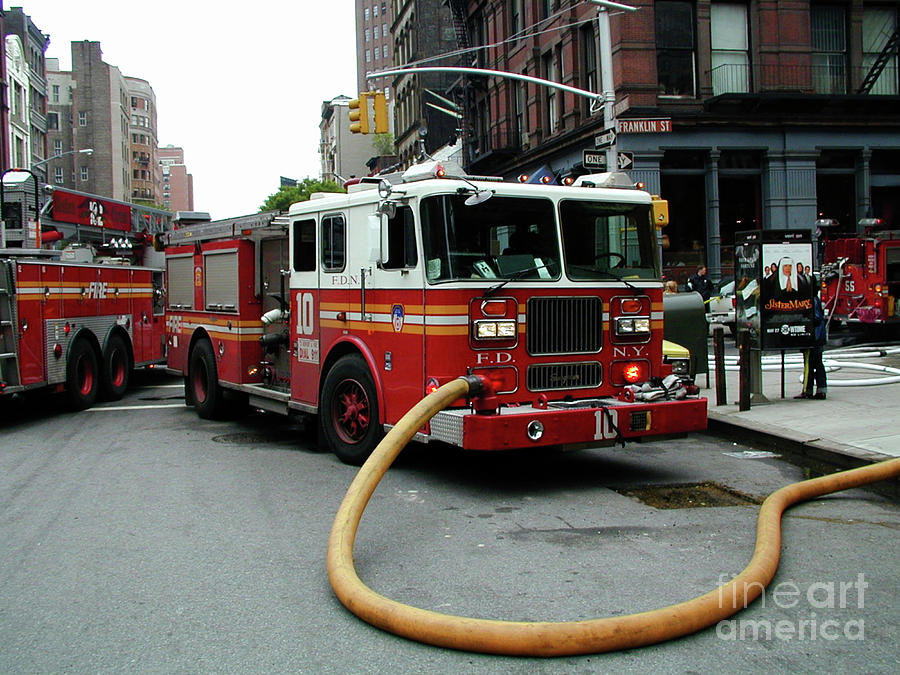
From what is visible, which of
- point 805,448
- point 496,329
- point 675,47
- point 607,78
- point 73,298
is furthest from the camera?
point 675,47

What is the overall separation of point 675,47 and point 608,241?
784 inches

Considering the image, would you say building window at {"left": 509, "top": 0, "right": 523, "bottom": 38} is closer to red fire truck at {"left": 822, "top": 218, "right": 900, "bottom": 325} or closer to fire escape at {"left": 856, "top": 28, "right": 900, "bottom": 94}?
fire escape at {"left": 856, "top": 28, "right": 900, "bottom": 94}

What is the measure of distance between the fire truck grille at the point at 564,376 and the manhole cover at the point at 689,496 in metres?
1.02

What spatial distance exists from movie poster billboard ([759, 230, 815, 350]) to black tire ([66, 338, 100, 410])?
31.9ft

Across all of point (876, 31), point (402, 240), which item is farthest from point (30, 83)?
point (402, 240)

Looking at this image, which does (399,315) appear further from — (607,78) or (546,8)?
(546,8)

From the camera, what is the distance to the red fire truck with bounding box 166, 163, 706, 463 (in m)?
7.40

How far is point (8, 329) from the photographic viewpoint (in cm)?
1180

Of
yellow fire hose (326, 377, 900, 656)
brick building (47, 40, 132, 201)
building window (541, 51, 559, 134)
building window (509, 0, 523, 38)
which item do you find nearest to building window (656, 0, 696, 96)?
building window (541, 51, 559, 134)

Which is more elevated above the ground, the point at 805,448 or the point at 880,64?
the point at 880,64

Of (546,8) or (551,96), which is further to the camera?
(551,96)

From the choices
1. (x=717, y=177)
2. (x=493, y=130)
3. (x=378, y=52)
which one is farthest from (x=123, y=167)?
(x=717, y=177)

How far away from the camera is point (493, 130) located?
3675 centimetres

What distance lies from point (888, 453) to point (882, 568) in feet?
9.88
